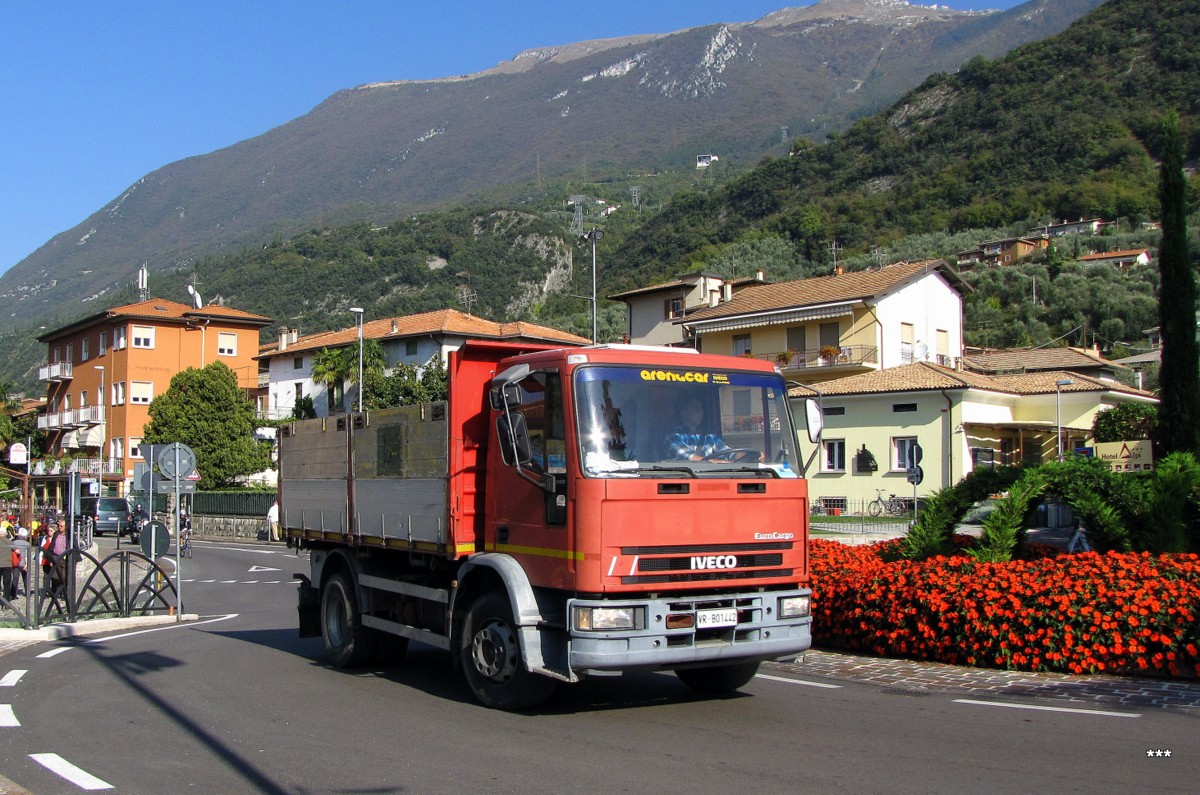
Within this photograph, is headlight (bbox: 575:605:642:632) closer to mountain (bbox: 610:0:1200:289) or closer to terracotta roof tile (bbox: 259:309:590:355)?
terracotta roof tile (bbox: 259:309:590:355)

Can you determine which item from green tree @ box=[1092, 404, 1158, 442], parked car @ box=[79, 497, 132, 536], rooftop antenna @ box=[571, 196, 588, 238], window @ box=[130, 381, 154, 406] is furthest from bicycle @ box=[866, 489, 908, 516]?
rooftop antenna @ box=[571, 196, 588, 238]

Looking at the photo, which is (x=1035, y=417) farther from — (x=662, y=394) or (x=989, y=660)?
(x=662, y=394)

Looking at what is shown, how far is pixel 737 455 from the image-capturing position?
835cm

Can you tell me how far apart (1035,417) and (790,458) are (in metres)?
38.9

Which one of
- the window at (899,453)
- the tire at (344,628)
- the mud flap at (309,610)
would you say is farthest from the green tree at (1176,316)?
the window at (899,453)

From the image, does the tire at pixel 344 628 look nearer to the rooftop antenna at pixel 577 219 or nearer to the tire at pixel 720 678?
the tire at pixel 720 678

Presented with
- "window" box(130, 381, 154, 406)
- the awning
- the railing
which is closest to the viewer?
the railing

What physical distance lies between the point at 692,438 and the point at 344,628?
4.78 metres

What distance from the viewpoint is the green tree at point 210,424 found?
57938mm

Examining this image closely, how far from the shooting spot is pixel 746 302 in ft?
190

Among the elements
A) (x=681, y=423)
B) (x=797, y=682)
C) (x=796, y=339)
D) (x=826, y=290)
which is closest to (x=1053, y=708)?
(x=797, y=682)

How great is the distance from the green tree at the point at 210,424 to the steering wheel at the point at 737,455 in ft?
177

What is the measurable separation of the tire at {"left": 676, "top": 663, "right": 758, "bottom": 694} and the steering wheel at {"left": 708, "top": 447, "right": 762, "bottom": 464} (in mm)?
1951

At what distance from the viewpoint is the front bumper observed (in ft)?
24.8
